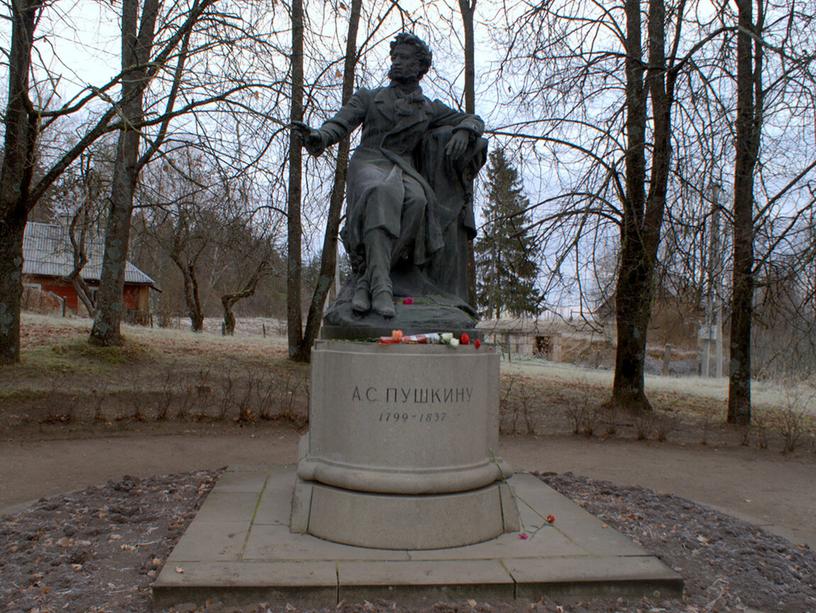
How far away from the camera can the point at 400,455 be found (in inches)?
168

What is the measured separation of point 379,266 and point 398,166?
87cm

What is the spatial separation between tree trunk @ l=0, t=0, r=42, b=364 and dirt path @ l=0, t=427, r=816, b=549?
12.3 feet

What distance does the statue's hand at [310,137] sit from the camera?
499cm

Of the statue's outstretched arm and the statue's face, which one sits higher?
the statue's face

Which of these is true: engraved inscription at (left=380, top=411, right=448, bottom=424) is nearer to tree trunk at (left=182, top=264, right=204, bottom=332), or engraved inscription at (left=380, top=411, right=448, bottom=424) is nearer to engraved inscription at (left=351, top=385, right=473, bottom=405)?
engraved inscription at (left=351, top=385, right=473, bottom=405)

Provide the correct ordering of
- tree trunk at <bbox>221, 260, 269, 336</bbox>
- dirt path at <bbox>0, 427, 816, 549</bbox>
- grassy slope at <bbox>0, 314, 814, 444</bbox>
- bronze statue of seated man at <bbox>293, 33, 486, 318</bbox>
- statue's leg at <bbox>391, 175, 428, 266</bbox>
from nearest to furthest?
bronze statue of seated man at <bbox>293, 33, 486, 318</bbox>
statue's leg at <bbox>391, 175, 428, 266</bbox>
dirt path at <bbox>0, 427, 816, 549</bbox>
grassy slope at <bbox>0, 314, 814, 444</bbox>
tree trunk at <bbox>221, 260, 269, 336</bbox>

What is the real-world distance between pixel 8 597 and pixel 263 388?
901 centimetres

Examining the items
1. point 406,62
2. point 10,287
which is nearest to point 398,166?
point 406,62

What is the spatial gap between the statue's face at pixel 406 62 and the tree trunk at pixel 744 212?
608 centimetres

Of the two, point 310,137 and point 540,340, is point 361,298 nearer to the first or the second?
point 310,137

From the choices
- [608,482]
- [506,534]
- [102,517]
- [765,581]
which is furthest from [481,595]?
[608,482]

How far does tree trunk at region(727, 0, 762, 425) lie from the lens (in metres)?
10.1

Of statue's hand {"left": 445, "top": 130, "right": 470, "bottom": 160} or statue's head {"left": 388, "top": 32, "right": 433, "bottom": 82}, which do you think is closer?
statue's hand {"left": 445, "top": 130, "right": 470, "bottom": 160}

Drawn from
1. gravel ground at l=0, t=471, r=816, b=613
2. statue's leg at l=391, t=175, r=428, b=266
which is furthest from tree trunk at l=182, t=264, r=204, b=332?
statue's leg at l=391, t=175, r=428, b=266
